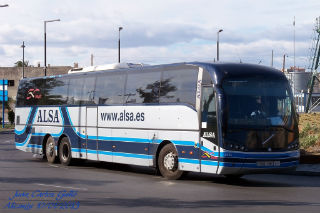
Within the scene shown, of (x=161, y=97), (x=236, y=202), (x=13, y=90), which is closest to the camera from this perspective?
(x=236, y=202)

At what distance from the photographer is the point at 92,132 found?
71.5 feet

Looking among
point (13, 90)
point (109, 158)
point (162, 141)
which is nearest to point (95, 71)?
point (109, 158)

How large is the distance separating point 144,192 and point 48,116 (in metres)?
10.8

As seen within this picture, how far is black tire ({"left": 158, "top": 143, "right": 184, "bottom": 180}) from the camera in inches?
703

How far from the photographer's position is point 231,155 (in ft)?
52.8

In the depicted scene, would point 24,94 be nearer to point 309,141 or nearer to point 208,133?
point 309,141

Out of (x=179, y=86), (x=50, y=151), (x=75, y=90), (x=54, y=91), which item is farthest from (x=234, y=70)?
(x=50, y=151)

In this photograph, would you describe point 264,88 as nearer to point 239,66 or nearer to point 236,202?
point 239,66

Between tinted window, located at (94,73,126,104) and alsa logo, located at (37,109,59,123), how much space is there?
9.06 feet

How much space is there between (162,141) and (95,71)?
16.1 feet

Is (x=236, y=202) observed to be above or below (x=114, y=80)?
below

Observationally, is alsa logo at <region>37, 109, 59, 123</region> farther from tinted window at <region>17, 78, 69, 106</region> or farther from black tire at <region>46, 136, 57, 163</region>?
black tire at <region>46, 136, 57, 163</region>

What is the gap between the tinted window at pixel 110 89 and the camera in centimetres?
2044

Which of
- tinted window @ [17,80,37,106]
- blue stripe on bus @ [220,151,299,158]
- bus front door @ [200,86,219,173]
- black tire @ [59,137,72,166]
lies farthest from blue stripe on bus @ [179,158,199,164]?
tinted window @ [17,80,37,106]
